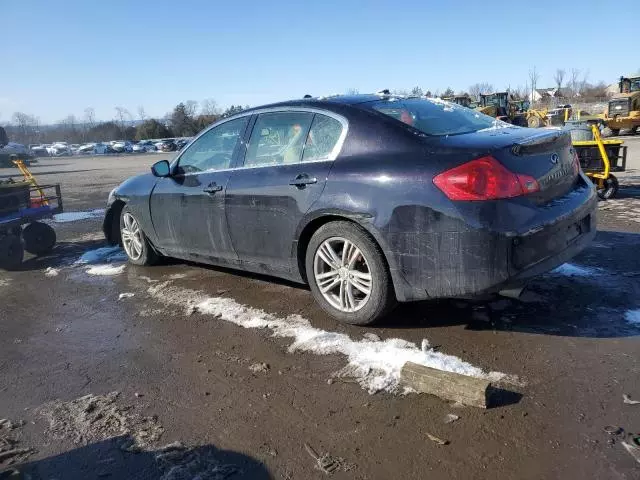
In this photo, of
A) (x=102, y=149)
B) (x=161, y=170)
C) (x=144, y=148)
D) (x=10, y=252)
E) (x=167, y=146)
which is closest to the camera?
(x=161, y=170)

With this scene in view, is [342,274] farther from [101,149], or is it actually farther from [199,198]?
[101,149]

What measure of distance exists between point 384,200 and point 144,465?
83.1 inches

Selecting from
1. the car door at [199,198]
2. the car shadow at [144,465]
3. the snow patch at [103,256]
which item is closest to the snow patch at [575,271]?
the car door at [199,198]

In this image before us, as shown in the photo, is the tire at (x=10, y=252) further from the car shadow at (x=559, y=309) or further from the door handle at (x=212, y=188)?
the car shadow at (x=559, y=309)

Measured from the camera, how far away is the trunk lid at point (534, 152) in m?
3.38

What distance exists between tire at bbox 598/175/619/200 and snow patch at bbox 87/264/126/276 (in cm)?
757

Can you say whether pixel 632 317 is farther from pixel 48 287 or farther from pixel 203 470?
pixel 48 287

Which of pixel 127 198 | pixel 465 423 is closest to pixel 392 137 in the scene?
pixel 465 423

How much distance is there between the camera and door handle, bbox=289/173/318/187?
158 inches

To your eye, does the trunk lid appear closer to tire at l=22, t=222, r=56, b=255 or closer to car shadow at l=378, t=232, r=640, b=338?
car shadow at l=378, t=232, r=640, b=338

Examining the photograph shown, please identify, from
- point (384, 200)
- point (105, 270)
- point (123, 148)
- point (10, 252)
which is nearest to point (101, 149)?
point (123, 148)

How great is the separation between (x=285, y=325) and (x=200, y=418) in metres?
1.31

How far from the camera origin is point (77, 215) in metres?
11.1

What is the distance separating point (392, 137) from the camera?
12.2ft
